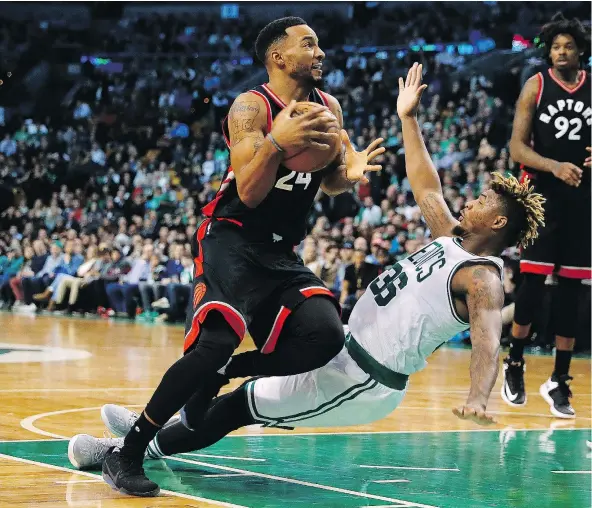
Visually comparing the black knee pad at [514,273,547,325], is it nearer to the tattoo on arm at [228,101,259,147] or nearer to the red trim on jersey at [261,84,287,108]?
the red trim on jersey at [261,84,287,108]

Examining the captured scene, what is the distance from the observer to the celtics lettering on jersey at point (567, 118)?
7.83 metres

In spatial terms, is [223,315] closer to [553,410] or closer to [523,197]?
[523,197]

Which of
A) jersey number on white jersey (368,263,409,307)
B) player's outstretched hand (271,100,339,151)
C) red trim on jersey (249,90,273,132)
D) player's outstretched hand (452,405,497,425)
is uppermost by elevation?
red trim on jersey (249,90,273,132)

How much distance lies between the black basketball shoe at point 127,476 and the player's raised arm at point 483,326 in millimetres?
1442

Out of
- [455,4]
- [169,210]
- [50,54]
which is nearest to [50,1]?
[50,54]

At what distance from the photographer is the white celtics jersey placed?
4.68 m

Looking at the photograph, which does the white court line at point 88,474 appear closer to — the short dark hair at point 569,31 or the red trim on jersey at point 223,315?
the red trim on jersey at point 223,315

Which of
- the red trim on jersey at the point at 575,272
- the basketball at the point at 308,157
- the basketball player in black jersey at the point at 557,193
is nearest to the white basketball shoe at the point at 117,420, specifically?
the basketball at the point at 308,157

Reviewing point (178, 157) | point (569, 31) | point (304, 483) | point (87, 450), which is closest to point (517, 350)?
point (569, 31)

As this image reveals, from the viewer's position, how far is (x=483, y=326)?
14.3 feet

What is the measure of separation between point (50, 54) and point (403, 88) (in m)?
24.5

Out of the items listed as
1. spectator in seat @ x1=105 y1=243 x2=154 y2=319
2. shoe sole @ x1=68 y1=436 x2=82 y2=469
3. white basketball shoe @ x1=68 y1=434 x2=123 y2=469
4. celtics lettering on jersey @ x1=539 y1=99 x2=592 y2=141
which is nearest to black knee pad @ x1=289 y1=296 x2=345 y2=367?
white basketball shoe @ x1=68 y1=434 x2=123 y2=469

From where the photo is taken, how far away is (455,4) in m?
23.2

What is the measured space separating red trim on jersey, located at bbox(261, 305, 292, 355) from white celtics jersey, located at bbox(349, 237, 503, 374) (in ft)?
1.05
